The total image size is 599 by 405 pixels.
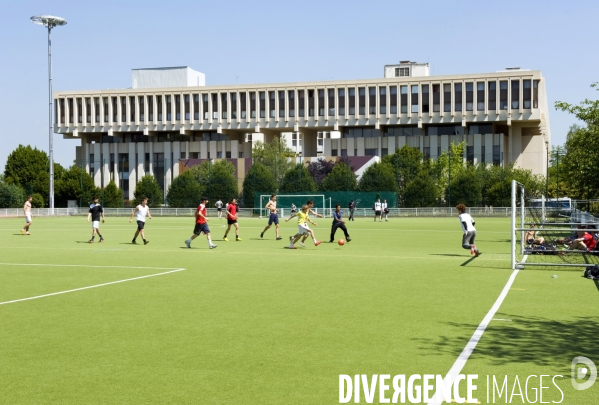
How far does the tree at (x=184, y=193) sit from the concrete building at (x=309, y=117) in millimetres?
25697

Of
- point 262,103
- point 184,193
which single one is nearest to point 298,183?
point 184,193

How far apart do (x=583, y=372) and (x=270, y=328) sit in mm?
4048

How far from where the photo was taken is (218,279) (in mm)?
15523

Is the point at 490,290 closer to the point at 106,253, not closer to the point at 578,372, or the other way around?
the point at 578,372

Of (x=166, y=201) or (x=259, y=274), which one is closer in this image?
(x=259, y=274)

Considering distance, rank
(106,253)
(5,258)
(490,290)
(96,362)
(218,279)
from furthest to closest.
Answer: (106,253) < (5,258) < (218,279) < (490,290) < (96,362)

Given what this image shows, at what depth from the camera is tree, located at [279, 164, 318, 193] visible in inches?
2817

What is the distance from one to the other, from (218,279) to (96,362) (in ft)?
25.7

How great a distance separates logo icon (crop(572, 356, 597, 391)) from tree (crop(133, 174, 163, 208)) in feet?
225

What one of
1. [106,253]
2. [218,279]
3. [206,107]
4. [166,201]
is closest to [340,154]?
[206,107]

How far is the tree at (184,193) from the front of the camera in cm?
7231

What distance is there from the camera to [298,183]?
2822 inches

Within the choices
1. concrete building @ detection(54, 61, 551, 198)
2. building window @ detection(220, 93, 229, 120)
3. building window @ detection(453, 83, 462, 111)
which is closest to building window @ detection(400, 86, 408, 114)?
concrete building @ detection(54, 61, 551, 198)

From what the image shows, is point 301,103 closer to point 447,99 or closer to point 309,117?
point 309,117
